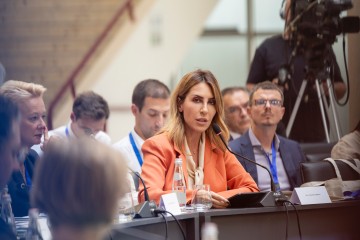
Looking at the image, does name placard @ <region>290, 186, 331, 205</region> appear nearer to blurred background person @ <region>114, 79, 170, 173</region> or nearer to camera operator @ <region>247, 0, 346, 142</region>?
blurred background person @ <region>114, 79, 170, 173</region>

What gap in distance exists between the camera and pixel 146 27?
8141 mm

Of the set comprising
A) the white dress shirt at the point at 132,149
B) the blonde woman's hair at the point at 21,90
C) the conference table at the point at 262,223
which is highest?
the blonde woman's hair at the point at 21,90

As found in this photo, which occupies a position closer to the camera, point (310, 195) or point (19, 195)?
→ point (19, 195)

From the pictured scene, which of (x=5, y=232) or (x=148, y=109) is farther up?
(x=148, y=109)

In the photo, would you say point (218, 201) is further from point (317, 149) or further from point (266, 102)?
point (317, 149)

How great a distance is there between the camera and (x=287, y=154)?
4.50 metres

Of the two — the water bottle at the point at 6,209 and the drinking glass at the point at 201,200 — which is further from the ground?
the water bottle at the point at 6,209

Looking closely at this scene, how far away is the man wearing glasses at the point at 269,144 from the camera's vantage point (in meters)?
4.41

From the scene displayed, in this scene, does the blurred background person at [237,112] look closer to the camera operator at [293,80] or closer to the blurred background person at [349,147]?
the camera operator at [293,80]

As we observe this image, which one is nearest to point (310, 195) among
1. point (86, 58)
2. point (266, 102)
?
point (266, 102)

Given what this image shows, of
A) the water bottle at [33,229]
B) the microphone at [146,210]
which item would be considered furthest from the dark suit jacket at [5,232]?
the microphone at [146,210]

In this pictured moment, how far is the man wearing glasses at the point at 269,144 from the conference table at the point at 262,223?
70 cm

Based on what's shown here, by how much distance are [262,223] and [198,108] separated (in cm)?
65

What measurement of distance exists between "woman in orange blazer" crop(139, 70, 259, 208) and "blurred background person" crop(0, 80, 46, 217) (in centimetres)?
50
